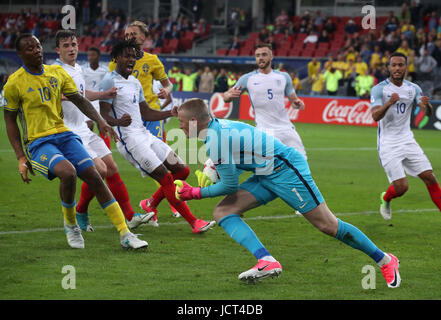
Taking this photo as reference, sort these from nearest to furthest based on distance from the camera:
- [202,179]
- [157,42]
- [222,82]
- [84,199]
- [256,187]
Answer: [256,187], [202,179], [84,199], [222,82], [157,42]

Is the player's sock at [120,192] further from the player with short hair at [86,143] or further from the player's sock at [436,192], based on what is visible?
the player's sock at [436,192]

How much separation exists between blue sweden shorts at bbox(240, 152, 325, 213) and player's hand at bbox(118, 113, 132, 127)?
2338 mm

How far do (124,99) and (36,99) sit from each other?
1602 mm

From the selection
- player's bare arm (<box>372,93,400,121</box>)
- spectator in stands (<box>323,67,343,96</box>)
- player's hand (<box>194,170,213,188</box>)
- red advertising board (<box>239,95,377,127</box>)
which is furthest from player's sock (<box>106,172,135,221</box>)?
spectator in stands (<box>323,67,343,96</box>)

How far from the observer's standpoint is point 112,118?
7.81 meters

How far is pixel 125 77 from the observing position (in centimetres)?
805

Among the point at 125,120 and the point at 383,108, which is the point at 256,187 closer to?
the point at 125,120

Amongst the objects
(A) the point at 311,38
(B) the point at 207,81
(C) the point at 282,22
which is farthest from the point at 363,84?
(C) the point at 282,22

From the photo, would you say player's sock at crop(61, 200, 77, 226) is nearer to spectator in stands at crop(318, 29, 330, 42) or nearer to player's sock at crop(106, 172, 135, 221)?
player's sock at crop(106, 172, 135, 221)

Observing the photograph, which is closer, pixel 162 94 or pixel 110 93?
pixel 110 93

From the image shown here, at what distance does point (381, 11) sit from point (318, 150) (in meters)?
19.0

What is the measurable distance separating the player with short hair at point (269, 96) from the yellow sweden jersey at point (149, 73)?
1.28 m

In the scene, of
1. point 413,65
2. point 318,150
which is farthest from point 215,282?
point 413,65

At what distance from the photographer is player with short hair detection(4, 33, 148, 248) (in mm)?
6477
